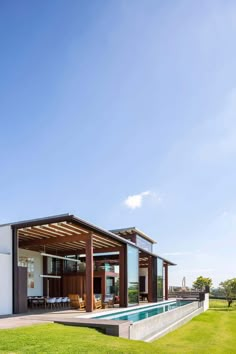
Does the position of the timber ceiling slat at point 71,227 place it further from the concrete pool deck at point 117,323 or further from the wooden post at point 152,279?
the wooden post at point 152,279

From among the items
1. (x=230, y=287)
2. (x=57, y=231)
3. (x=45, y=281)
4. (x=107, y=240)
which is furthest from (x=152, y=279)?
(x=230, y=287)

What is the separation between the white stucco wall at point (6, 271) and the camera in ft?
48.7

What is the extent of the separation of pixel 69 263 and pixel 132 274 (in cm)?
541

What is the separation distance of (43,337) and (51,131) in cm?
1217

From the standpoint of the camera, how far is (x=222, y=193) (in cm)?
2620

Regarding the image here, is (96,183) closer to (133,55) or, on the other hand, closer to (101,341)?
(133,55)

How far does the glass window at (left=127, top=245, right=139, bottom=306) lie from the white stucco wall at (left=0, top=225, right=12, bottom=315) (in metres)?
8.74

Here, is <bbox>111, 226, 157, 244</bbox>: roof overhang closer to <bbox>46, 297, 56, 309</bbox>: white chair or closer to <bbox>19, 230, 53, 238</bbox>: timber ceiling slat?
<bbox>46, 297, 56, 309</bbox>: white chair

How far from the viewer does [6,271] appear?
15.1m

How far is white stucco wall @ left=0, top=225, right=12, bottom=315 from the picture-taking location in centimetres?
1484

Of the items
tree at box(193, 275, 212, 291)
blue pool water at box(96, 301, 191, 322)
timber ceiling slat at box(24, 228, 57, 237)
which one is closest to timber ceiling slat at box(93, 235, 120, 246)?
timber ceiling slat at box(24, 228, 57, 237)

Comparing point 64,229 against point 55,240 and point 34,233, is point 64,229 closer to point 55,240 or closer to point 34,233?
point 34,233

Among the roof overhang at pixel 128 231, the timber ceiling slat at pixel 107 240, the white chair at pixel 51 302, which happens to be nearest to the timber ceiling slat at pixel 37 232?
the timber ceiling slat at pixel 107 240

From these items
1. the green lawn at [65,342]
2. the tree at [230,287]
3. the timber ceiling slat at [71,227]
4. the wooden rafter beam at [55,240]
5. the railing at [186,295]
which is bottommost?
the tree at [230,287]
